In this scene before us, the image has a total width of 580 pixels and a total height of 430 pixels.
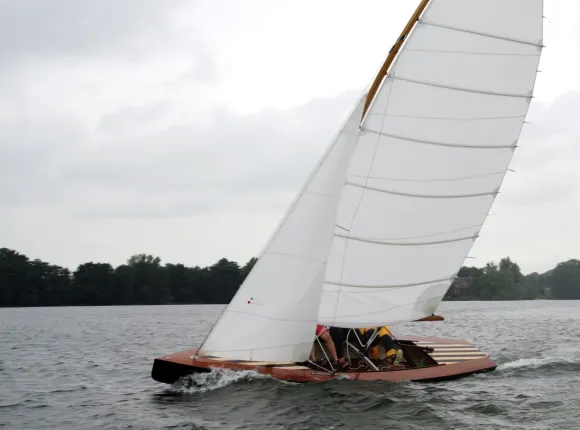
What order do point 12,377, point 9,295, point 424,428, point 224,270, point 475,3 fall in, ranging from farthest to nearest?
point 224,270 < point 9,295 < point 12,377 < point 475,3 < point 424,428

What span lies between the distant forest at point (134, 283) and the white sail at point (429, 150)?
246 feet

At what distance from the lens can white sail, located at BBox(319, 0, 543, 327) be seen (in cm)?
1505

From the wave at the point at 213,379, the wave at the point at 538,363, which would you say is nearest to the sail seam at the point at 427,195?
the wave at the point at 213,379

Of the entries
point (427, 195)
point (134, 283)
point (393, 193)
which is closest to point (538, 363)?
point (427, 195)

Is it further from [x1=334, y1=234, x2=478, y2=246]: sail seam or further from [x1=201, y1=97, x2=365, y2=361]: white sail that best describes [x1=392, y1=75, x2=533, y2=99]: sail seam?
[x1=334, y1=234, x2=478, y2=246]: sail seam

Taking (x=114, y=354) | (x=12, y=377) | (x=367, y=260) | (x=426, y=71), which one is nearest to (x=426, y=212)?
(x=367, y=260)

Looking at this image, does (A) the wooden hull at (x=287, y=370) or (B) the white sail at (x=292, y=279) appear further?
(B) the white sail at (x=292, y=279)

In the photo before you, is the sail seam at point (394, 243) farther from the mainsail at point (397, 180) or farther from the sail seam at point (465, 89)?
the sail seam at point (465, 89)

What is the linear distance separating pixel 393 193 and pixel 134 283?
292ft

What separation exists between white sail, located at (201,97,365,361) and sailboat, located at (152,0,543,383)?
2 cm

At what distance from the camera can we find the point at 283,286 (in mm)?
15594

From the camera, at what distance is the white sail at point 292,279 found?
15594 millimetres

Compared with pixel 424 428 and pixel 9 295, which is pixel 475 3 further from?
pixel 9 295

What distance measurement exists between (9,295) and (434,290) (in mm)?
86844
